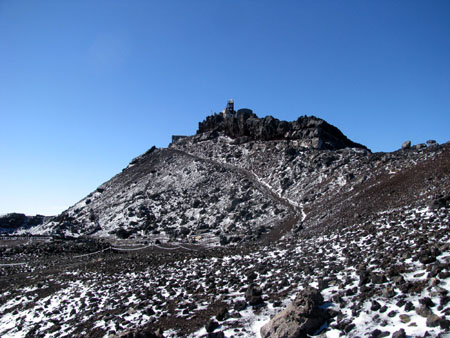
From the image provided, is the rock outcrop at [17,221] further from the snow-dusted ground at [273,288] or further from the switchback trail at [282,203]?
the snow-dusted ground at [273,288]

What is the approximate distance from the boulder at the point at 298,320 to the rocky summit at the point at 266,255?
0.04m

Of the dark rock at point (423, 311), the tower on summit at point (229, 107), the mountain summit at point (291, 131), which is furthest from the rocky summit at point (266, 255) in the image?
the tower on summit at point (229, 107)

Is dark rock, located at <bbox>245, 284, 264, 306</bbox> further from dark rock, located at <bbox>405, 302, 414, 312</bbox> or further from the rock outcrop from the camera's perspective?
the rock outcrop

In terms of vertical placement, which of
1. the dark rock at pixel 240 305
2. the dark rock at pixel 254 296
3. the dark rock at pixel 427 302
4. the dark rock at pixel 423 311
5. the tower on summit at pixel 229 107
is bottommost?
the dark rock at pixel 240 305

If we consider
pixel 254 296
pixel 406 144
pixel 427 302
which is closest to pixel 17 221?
pixel 254 296

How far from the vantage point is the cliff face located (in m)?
61.7

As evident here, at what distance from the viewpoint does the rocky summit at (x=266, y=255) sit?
34.1ft

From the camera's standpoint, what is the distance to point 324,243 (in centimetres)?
2141

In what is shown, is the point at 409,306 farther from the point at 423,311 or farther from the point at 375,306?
the point at 375,306

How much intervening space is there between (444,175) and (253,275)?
19.1 metres

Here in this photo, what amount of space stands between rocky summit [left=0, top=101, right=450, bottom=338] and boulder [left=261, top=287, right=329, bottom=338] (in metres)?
0.04

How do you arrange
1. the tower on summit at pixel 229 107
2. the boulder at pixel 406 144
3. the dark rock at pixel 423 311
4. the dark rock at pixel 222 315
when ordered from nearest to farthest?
1. the dark rock at pixel 423 311
2. the dark rock at pixel 222 315
3. the boulder at pixel 406 144
4. the tower on summit at pixel 229 107

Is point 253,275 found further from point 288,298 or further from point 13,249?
point 13,249

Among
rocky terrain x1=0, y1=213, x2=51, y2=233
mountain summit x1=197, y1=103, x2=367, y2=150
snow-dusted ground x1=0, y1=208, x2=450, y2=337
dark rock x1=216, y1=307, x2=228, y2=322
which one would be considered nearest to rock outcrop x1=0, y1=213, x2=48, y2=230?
rocky terrain x1=0, y1=213, x2=51, y2=233
